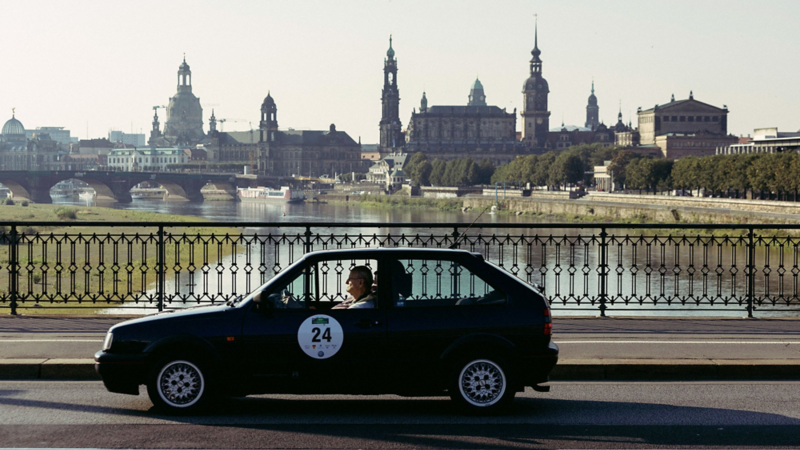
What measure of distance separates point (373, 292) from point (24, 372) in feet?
12.0

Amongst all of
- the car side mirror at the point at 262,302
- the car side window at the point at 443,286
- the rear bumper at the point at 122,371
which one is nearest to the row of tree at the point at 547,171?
the car side window at the point at 443,286

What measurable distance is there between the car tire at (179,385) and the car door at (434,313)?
4.87ft

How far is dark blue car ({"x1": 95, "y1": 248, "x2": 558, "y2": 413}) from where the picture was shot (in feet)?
26.3

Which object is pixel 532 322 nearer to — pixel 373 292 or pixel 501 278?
pixel 501 278

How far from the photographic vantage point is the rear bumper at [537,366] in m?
8.09

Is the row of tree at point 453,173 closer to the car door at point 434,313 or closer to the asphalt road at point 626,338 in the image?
the asphalt road at point 626,338

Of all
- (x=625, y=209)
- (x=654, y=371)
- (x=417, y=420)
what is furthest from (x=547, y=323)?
(x=625, y=209)

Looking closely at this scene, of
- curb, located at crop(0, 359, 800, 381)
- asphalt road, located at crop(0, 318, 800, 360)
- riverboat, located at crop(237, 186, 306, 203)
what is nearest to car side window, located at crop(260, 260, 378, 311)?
curb, located at crop(0, 359, 800, 381)

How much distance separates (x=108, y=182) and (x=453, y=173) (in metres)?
55.2

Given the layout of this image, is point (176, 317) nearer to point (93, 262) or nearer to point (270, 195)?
point (93, 262)

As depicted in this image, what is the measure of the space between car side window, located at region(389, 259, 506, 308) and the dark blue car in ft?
0.06

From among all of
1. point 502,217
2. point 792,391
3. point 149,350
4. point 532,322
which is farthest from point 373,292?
point 502,217

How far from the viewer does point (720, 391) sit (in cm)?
910

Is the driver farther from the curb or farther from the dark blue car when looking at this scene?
the curb
